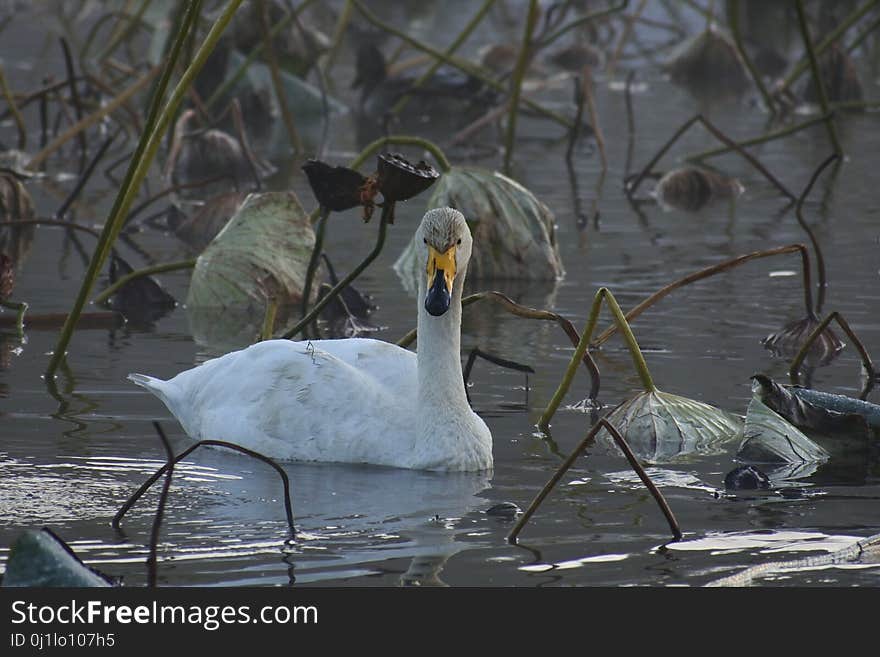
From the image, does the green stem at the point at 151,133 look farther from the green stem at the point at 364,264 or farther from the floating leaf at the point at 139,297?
the floating leaf at the point at 139,297

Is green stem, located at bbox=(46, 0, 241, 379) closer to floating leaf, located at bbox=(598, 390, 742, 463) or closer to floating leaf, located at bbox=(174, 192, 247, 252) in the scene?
floating leaf, located at bbox=(598, 390, 742, 463)

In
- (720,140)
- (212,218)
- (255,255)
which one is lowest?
(255,255)

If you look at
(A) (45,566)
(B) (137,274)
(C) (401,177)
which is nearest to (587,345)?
(C) (401,177)

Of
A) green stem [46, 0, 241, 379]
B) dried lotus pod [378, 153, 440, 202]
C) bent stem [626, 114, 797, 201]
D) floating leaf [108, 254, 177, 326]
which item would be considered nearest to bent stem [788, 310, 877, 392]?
dried lotus pod [378, 153, 440, 202]

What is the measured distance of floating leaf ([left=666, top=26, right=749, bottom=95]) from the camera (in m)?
23.9

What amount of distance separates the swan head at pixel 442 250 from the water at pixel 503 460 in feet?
2.29

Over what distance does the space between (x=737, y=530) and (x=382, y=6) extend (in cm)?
Result: 2796

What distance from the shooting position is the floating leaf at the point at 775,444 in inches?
284

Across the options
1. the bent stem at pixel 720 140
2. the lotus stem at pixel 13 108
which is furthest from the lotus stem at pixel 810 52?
the lotus stem at pixel 13 108

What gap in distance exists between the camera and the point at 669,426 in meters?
7.46

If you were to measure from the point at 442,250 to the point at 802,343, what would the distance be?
2672mm

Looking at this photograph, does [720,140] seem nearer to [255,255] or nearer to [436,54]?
[436,54]

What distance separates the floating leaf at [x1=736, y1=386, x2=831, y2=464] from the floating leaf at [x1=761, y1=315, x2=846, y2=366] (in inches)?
72.1
